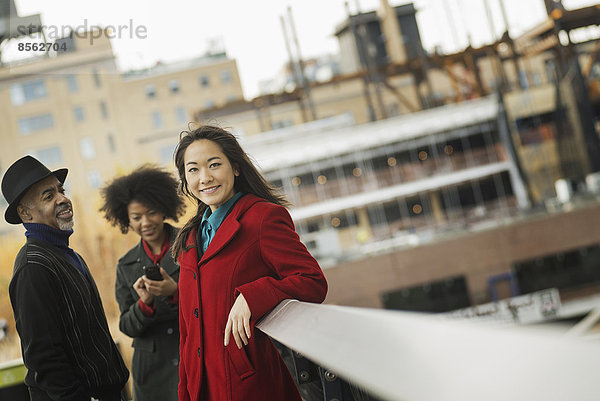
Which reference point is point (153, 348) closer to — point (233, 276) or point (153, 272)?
point (153, 272)

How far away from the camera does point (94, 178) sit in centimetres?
4831

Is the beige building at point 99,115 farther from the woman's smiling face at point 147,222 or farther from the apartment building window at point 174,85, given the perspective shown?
the woman's smiling face at point 147,222

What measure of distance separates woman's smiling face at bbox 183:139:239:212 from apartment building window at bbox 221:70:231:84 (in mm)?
47352

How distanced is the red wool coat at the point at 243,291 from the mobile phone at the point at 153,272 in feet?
2.17

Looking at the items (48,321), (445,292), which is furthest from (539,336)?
(445,292)

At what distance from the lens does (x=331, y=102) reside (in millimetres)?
44031

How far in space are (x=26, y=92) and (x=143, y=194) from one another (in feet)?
152

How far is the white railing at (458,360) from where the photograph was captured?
64 cm

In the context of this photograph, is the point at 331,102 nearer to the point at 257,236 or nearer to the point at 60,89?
the point at 60,89

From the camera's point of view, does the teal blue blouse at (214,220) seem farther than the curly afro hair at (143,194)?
No

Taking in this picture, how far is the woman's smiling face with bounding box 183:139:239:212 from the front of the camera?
2.41 meters

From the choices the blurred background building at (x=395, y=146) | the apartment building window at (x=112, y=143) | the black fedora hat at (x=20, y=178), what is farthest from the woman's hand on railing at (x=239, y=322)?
the apartment building window at (x=112, y=143)

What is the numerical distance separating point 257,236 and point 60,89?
1880 inches

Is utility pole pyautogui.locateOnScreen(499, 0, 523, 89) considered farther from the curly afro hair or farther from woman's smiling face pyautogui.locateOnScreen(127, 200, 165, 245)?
woman's smiling face pyautogui.locateOnScreen(127, 200, 165, 245)
